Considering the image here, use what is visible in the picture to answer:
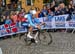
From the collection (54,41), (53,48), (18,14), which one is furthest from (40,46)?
(18,14)

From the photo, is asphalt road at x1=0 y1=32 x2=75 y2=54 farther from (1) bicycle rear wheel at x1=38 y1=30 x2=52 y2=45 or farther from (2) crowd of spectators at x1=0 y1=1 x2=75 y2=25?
(2) crowd of spectators at x1=0 y1=1 x2=75 y2=25

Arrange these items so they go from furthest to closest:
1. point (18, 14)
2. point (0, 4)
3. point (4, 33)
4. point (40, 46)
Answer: point (0, 4)
point (18, 14)
point (4, 33)
point (40, 46)

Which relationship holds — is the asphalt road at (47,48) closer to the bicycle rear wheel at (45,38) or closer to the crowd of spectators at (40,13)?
the bicycle rear wheel at (45,38)

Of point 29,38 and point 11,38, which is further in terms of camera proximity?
point 11,38

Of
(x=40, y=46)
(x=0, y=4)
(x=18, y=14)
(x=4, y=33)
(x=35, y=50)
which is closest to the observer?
(x=35, y=50)

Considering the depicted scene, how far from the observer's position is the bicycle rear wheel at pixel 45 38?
1615 centimetres

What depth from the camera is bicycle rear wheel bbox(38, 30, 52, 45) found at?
1615 cm

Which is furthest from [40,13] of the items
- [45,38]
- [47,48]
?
[47,48]

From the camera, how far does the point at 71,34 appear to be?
20750 mm

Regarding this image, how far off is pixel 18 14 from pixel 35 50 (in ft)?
23.8

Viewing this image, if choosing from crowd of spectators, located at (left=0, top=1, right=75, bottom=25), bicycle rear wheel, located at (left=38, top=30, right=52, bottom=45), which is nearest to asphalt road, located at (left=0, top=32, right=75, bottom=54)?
bicycle rear wheel, located at (left=38, top=30, right=52, bottom=45)

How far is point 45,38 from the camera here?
16.2 metres

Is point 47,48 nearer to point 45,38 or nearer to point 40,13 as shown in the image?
point 45,38

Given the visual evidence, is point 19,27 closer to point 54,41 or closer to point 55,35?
point 55,35
